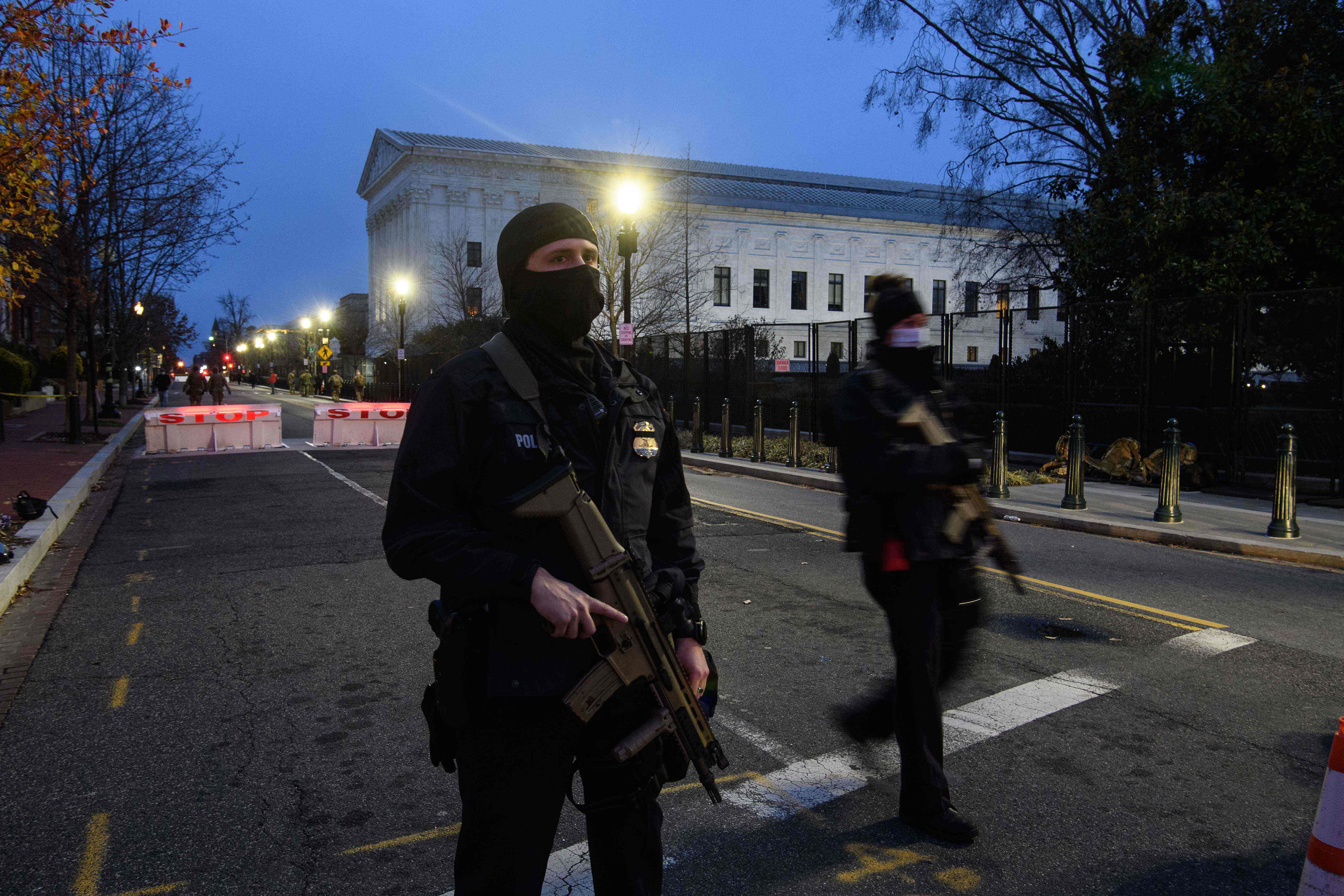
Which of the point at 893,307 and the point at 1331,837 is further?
the point at 893,307

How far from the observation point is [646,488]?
88.4 inches

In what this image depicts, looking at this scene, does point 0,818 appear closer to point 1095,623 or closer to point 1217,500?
point 1095,623

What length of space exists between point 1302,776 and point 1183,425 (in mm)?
12127

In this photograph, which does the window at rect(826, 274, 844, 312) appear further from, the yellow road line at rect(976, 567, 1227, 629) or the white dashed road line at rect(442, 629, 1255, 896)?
the white dashed road line at rect(442, 629, 1255, 896)

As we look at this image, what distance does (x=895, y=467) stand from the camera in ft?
11.0

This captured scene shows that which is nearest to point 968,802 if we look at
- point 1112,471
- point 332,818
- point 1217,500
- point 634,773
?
point 634,773

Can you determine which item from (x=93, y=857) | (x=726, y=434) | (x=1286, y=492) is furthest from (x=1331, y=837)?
(x=726, y=434)

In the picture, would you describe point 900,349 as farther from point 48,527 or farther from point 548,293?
point 48,527

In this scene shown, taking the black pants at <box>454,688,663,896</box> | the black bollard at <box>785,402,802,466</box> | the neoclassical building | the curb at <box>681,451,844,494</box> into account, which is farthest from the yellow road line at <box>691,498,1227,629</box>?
the neoclassical building

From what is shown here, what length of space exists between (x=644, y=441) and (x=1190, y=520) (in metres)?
10.5

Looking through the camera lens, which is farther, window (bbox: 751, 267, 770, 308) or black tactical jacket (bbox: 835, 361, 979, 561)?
window (bbox: 751, 267, 770, 308)

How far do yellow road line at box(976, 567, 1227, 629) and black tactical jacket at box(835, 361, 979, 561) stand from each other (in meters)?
2.70

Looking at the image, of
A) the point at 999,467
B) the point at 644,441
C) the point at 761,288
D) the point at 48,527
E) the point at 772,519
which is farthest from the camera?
the point at 761,288

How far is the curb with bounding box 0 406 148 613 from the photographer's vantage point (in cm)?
720
